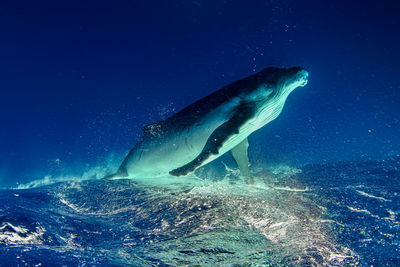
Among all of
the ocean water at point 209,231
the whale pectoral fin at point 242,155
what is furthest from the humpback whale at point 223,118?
the whale pectoral fin at point 242,155

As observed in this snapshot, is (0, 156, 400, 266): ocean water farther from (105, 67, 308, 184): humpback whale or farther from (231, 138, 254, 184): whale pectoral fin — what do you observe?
(231, 138, 254, 184): whale pectoral fin

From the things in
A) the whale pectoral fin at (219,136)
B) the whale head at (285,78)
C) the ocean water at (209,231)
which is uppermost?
the whale head at (285,78)

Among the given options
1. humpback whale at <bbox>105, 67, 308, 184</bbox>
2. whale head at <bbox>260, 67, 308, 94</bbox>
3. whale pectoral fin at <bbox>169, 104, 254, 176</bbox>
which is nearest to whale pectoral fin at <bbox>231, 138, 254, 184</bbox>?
humpback whale at <bbox>105, 67, 308, 184</bbox>

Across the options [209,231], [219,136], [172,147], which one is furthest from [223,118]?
[209,231]

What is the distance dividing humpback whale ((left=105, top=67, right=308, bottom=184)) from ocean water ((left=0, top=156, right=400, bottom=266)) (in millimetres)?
1218

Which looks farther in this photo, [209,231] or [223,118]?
[223,118]

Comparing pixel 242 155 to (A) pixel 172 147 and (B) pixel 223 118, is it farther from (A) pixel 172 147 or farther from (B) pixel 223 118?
(A) pixel 172 147

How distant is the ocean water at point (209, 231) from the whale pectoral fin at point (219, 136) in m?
0.86

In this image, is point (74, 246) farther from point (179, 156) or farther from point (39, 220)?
point (179, 156)

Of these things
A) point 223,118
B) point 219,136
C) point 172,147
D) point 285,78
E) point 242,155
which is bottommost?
point 242,155

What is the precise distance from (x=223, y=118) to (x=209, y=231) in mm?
2988

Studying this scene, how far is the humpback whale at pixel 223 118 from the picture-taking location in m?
5.22

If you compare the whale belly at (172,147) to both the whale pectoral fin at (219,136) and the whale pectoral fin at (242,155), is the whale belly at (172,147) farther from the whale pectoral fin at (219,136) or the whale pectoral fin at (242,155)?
the whale pectoral fin at (242,155)

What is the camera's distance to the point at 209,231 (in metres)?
3.72
